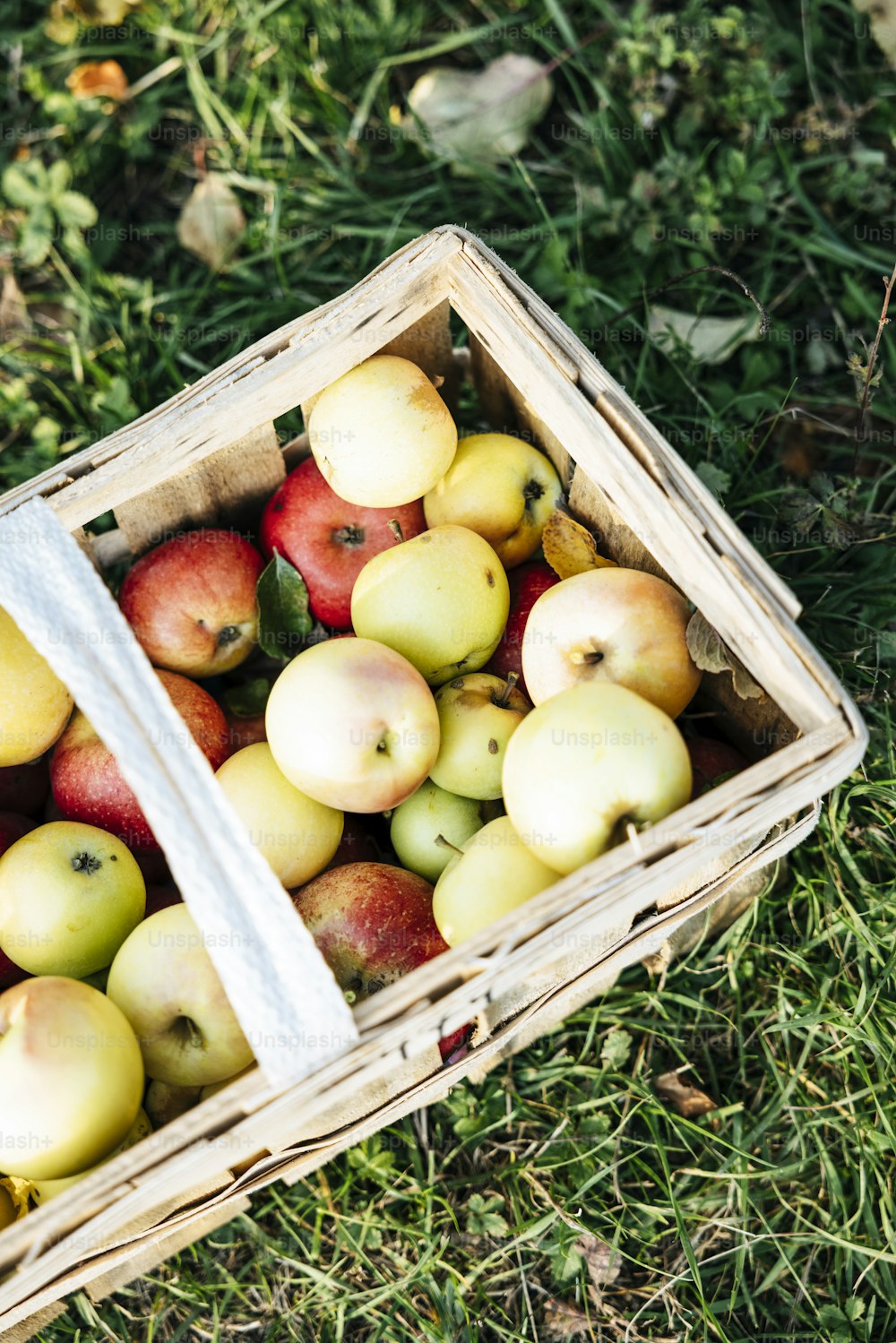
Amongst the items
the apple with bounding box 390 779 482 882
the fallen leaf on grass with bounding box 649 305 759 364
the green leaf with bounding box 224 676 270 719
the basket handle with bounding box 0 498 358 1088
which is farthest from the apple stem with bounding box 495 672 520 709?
the fallen leaf on grass with bounding box 649 305 759 364

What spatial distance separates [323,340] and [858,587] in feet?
4.47

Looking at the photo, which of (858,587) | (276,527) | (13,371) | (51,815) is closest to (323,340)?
(276,527)

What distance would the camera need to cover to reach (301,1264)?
2100mm

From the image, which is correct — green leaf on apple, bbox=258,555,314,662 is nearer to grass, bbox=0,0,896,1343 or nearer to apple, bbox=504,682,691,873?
apple, bbox=504,682,691,873

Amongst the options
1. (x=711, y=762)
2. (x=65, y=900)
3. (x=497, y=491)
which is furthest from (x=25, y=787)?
(x=711, y=762)

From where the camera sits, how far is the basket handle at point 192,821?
4.36ft

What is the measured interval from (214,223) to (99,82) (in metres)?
0.64

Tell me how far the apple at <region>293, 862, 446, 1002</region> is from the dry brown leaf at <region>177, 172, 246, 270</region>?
6.60ft

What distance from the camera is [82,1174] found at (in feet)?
5.07

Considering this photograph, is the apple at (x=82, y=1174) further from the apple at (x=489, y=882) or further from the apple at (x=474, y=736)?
the apple at (x=474, y=736)

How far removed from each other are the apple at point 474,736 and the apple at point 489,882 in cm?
16

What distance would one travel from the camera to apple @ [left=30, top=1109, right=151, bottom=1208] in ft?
5.07

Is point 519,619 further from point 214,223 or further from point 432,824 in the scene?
point 214,223

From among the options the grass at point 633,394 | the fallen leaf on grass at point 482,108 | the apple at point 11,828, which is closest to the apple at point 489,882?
the grass at point 633,394
